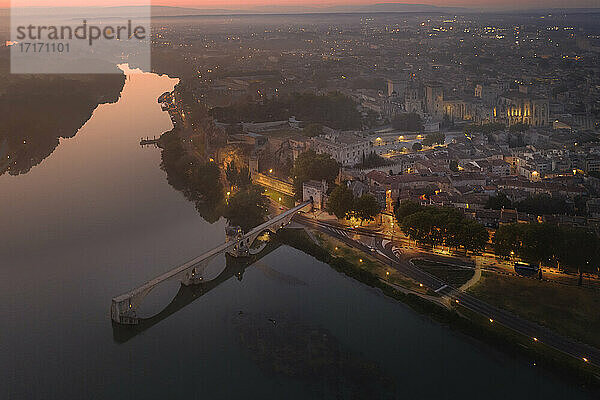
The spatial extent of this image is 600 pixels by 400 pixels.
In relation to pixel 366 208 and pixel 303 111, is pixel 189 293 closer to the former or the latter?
pixel 366 208

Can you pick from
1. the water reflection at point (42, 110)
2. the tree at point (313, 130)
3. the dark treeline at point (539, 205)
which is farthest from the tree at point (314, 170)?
the water reflection at point (42, 110)

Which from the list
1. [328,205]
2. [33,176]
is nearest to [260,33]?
[33,176]

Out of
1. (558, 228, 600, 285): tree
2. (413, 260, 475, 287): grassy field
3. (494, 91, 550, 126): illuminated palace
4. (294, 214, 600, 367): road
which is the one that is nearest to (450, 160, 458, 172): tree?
(294, 214, 600, 367): road

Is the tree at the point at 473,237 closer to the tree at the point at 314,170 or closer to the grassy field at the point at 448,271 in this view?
the grassy field at the point at 448,271

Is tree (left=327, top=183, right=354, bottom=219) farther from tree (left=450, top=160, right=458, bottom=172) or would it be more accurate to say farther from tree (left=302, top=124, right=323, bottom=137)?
tree (left=302, top=124, right=323, bottom=137)

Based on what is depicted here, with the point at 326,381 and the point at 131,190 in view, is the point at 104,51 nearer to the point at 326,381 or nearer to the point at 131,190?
the point at 131,190

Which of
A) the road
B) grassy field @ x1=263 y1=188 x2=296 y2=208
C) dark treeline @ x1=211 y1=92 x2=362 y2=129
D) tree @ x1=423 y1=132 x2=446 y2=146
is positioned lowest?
the road

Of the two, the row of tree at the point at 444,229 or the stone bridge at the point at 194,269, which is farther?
the row of tree at the point at 444,229
